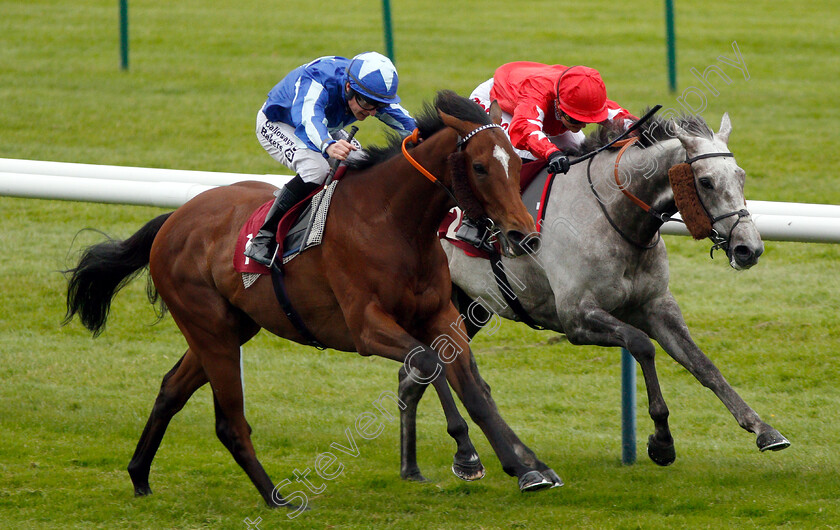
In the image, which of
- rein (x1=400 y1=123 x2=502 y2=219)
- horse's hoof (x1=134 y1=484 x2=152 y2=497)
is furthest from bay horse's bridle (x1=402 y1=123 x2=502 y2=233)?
horse's hoof (x1=134 y1=484 x2=152 y2=497)

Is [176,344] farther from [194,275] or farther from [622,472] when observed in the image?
[622,472]

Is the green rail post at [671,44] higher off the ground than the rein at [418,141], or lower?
lower

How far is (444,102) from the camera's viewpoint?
4.14 meters

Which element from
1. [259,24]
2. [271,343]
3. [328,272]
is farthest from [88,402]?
[259,24]

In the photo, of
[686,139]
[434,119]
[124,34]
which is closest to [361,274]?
[434,119]

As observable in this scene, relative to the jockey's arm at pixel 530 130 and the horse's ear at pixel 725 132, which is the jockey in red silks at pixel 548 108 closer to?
the jockey's arm at pixel 530 130

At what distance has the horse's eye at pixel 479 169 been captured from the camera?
3912 mm

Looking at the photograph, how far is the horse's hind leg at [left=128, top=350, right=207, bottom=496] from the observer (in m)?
4.95

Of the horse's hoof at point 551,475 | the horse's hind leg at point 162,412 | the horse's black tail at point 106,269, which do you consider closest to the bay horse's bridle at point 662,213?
the horse's hoof at point 551,475

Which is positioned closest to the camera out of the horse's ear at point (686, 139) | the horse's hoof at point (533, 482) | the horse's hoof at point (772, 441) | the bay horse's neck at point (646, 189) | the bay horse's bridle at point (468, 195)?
the horse's hoof at point (533, 482)

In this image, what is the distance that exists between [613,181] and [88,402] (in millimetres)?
3405

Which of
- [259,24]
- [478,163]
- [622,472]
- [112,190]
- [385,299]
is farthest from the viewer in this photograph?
[259,24]

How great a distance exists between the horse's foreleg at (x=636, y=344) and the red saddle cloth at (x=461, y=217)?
65 centimetres

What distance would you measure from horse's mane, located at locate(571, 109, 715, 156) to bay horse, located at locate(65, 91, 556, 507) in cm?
92
